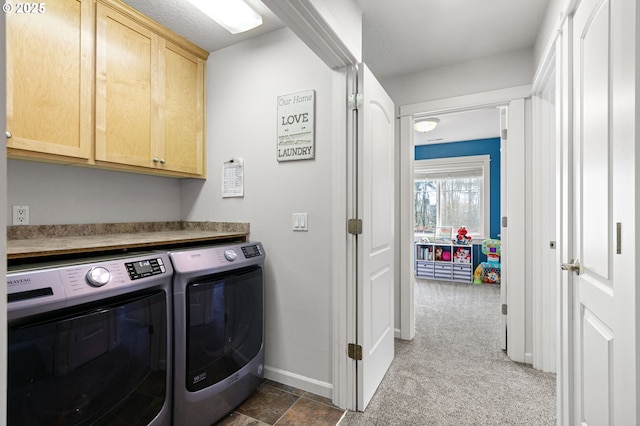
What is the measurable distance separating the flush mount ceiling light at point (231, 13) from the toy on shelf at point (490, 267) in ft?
15.6

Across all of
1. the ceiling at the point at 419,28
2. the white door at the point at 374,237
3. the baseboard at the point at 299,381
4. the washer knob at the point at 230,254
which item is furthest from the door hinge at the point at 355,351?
the ceiling at the point at 419,28

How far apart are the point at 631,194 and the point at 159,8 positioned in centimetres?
241

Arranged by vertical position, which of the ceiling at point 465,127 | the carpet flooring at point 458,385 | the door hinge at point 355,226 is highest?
the ceiling at point 465,127

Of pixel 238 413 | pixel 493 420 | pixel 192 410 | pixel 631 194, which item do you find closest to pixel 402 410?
pixel 493 420

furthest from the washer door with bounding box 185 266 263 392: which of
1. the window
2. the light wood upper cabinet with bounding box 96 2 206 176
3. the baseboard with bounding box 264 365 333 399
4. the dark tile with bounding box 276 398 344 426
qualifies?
the window

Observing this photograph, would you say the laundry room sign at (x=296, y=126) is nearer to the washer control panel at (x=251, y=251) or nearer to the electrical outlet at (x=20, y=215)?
the washer control panel at (x=251, y=251)

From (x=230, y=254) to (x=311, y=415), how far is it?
3.33ft

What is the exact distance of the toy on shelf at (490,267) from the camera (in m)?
4.84

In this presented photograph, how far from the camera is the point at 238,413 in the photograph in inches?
68.6

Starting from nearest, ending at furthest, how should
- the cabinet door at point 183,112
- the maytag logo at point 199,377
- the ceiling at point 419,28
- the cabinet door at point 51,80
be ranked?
the cabinet door at point 51,80
the maytag logo at point 199,377
the ceiling at point 419,28
the cabinet door at point 183,112

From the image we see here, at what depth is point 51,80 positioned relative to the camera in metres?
1.53

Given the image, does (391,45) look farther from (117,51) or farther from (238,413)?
(238,413)

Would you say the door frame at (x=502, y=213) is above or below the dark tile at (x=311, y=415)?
above

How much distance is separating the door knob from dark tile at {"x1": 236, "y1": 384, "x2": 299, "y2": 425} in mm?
1612
